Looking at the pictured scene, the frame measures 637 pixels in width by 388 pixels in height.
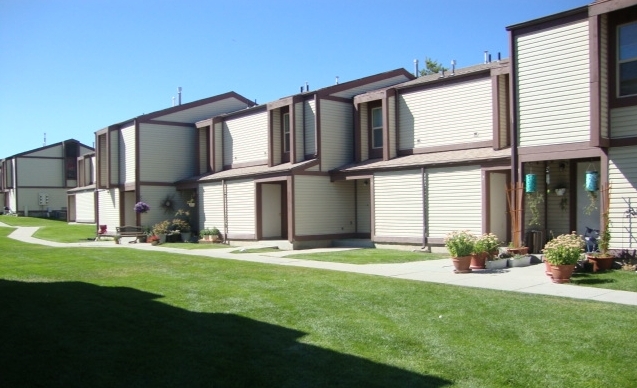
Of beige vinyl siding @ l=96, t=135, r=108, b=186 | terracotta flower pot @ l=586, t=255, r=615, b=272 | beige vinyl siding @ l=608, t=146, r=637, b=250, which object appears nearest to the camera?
terracotta flower pot @ l=586, t=255, r=615, b=272

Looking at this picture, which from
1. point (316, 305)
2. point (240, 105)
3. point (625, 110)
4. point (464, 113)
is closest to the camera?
point (316, 305)

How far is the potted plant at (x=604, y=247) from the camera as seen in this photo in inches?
530

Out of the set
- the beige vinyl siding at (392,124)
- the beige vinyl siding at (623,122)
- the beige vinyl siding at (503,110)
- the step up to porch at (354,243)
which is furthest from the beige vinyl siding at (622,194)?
the step up to porch at (354,243)

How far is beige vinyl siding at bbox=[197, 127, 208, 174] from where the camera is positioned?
1224 inches

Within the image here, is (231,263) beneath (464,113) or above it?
beneath

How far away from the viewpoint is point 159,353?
261 inches

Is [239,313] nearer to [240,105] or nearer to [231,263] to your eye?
[231,263]

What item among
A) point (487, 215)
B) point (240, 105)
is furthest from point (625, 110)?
point (240, 105)

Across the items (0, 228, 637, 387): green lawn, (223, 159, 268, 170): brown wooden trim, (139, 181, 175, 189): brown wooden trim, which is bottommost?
(0, 228, 637, 387): green lawn

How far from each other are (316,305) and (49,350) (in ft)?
13.8

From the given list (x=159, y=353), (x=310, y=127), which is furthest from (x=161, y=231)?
(x=159, y=353)

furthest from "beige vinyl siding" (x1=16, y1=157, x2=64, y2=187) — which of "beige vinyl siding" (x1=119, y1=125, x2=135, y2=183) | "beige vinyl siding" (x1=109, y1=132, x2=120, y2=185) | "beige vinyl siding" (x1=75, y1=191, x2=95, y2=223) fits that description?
"beige vinyl siding" (x1=119, y1=125, x2=135, y2=183)

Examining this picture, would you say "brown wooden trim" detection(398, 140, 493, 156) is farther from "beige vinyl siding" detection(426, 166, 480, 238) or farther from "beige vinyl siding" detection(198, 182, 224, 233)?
"beige vinyl siding" detection(198, 182, 224, 233)

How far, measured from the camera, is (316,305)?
9508mm
